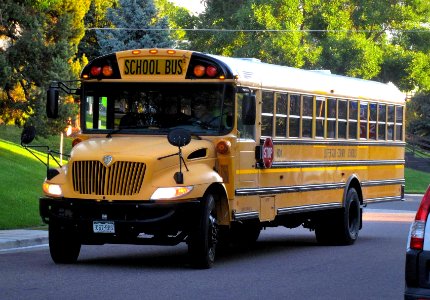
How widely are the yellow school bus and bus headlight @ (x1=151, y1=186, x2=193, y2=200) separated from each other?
12 millimetres

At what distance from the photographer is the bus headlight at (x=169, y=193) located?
1442cm

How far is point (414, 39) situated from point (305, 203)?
5913 centimetres

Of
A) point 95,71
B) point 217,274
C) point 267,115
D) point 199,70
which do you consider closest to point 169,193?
point 217,274

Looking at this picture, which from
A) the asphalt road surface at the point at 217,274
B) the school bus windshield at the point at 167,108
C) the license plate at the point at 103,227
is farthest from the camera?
the school bus windshield at the point at 167,108

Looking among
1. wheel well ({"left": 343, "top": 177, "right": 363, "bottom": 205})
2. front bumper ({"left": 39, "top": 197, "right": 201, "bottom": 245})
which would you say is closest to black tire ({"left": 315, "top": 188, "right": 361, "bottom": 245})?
wheel well ({"left": 343, "top": 177, "right": 363, "bottom": 205})

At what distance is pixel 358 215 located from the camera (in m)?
20.8

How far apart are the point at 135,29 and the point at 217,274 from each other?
31.5m

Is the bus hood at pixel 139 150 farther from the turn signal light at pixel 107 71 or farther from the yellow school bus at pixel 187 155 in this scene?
the turn signal light at pixel 107 71

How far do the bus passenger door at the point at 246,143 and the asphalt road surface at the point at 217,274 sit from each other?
112 centimetres

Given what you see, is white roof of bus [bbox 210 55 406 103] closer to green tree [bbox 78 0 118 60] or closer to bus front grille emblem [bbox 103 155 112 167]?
bus front grille emblem [bbox 103 155 112 167]

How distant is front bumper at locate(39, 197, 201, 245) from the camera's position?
14.4m

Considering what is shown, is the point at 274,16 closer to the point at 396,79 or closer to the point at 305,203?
the point at 396,79

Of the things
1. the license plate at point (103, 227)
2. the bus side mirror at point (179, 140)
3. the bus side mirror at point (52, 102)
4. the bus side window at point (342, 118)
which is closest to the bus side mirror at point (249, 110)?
the bus side mirror at point (179, 140)

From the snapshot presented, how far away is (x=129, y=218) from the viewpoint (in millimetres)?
14531
